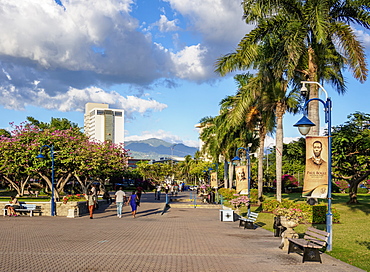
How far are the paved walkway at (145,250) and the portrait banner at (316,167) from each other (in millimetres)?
2292

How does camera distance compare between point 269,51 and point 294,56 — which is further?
point 269,51

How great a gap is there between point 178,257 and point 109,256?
1.89m

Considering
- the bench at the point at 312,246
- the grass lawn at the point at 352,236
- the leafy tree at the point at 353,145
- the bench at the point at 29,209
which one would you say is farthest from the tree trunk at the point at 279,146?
the bench at the point at 29,209

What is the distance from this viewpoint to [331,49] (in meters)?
21.9

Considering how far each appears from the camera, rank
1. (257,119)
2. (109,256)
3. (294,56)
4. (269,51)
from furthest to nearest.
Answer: (257,119) < (269,51) < (294,56) < (109,256)

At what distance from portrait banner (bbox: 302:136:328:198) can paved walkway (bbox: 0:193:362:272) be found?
90.2 inches

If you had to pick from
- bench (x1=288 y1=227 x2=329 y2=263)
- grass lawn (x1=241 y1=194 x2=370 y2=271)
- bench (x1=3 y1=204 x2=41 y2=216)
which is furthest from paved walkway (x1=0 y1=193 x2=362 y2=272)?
bench (x1=3 y1=204 x2=41 y2=216)

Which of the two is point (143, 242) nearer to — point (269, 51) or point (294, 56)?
point (294, 56)

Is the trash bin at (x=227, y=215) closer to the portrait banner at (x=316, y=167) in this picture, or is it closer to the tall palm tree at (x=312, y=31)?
the tall palm tree at (x=312, y=31)

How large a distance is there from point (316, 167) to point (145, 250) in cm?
633

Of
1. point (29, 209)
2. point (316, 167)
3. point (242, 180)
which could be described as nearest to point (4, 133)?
point (29, 209)

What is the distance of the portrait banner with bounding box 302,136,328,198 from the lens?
45.6 feet

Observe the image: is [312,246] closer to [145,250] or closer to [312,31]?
[145,250]

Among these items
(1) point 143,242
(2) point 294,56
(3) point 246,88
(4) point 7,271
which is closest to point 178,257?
(1) point 143,242
